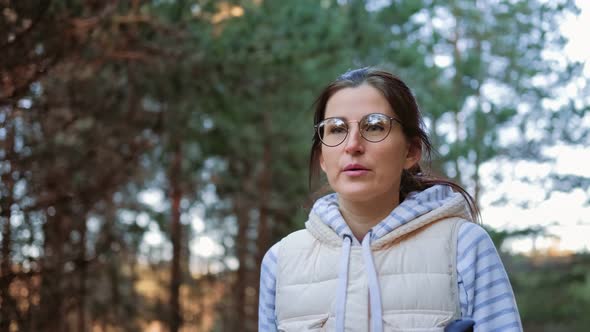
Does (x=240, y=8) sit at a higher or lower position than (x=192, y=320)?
higher

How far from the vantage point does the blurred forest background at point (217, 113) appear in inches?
276

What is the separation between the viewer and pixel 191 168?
50.1 ft

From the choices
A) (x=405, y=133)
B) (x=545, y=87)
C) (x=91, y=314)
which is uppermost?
(x=545, y=87)

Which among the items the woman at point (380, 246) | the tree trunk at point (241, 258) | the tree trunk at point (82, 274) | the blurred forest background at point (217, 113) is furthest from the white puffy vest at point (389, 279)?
the tree trunk at point (241, 258)

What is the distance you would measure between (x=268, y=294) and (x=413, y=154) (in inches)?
25.3

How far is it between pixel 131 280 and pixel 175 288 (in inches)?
302

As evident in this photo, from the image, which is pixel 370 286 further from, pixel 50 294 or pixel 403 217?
pixel 50 294

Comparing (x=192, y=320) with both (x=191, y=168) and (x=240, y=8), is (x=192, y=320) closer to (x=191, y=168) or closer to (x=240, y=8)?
(x=191, y=168)

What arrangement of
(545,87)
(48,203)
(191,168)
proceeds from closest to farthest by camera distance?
(48,203) < (545,87) < (191,168)

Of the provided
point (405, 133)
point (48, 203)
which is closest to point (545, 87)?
point (48, 203)

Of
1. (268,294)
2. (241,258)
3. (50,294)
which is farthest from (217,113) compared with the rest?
(268,294)

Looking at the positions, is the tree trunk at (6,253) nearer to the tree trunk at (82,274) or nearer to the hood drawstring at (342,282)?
the tree trunk at (82,274)

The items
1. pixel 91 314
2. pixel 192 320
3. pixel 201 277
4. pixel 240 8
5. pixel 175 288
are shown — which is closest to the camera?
pixel 240 8

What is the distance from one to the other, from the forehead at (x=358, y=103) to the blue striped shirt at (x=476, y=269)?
0.30 metres
